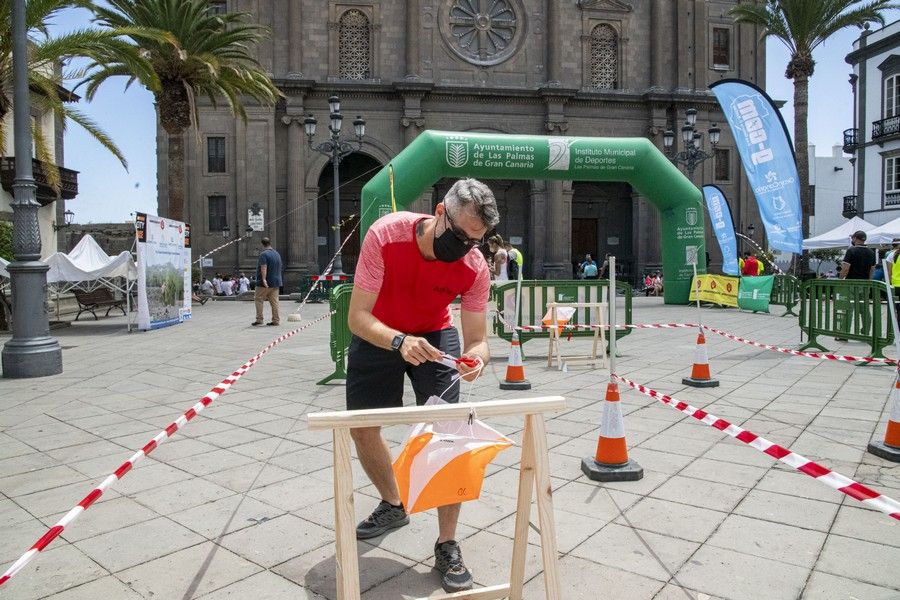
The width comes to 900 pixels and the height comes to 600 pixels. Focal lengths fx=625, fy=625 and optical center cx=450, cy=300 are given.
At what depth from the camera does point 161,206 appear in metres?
29.6

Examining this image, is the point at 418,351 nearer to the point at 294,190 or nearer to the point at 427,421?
the point at 427,421

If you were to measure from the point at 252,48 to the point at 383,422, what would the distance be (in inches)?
1202

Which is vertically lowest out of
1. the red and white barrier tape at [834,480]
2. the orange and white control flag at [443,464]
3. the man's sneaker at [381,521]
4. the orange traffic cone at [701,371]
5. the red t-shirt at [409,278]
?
the man's sneaker at [381,521]

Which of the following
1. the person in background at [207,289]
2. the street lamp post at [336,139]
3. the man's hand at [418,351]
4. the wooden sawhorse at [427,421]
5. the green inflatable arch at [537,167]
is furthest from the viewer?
the person in background at [207,289]

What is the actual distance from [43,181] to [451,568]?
2421cm

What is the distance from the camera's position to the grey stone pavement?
2.81 meters

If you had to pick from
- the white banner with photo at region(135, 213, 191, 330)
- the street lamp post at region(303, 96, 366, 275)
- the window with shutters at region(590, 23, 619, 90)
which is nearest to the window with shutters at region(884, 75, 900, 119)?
the window with shutters at region(590, 23, 619, 90)

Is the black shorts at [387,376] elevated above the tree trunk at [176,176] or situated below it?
below

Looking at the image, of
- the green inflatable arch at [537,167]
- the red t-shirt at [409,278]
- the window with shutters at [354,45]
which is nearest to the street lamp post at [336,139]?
the green inflatable arch at [537,167]

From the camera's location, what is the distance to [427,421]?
2195 millimetres

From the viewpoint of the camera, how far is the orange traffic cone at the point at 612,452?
4.06m

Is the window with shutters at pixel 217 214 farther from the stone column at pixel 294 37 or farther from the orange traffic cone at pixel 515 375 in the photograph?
the orange traffic cone at pixel 515 375

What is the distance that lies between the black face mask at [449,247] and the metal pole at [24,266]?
24.7 ft

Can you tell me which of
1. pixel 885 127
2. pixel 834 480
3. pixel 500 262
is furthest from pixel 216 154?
pixel 885 127
